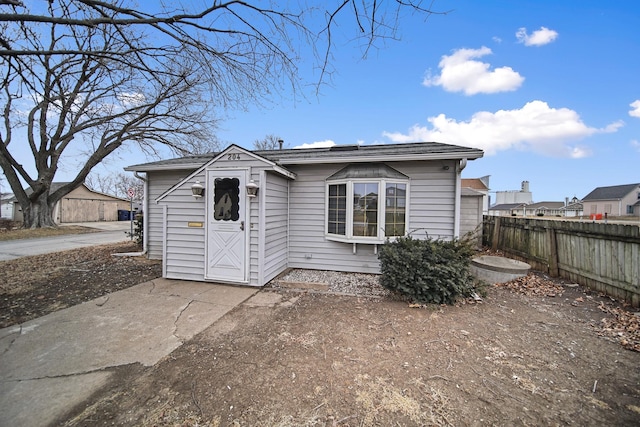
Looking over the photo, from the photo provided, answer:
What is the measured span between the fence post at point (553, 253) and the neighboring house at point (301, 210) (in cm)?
221

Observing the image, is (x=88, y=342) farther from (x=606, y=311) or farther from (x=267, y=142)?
(x=267, y=142)

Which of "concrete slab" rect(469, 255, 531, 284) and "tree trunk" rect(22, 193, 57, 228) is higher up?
"tree trunk" rect(22, 193, 57, 228)

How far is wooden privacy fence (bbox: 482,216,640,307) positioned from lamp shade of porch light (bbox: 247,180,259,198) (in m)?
6.10

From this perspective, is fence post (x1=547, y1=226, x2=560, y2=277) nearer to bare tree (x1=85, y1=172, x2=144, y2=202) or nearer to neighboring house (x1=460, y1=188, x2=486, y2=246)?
neighboring house (x1=460, y1=188, x2=486, y2=246)

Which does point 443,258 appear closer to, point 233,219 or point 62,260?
point 233,219

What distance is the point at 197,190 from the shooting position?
5039 mm

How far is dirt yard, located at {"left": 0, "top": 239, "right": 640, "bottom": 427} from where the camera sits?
190 cm

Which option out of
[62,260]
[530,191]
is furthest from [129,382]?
[530,191]

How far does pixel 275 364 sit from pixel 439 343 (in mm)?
1870

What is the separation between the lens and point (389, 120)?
26.6 feet

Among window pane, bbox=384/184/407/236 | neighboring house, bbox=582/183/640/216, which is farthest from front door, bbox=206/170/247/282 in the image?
neighboring house, bbox=582/183/640/216

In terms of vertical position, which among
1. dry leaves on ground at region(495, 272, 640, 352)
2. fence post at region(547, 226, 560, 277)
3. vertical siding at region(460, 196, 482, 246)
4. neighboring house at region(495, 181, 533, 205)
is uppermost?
neighboring house at region(495, 181, 533, 205)

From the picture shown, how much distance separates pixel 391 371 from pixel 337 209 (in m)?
3.78

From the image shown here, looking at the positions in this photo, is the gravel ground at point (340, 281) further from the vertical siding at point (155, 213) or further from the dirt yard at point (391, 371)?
the vertical siding at point (155, 213)
